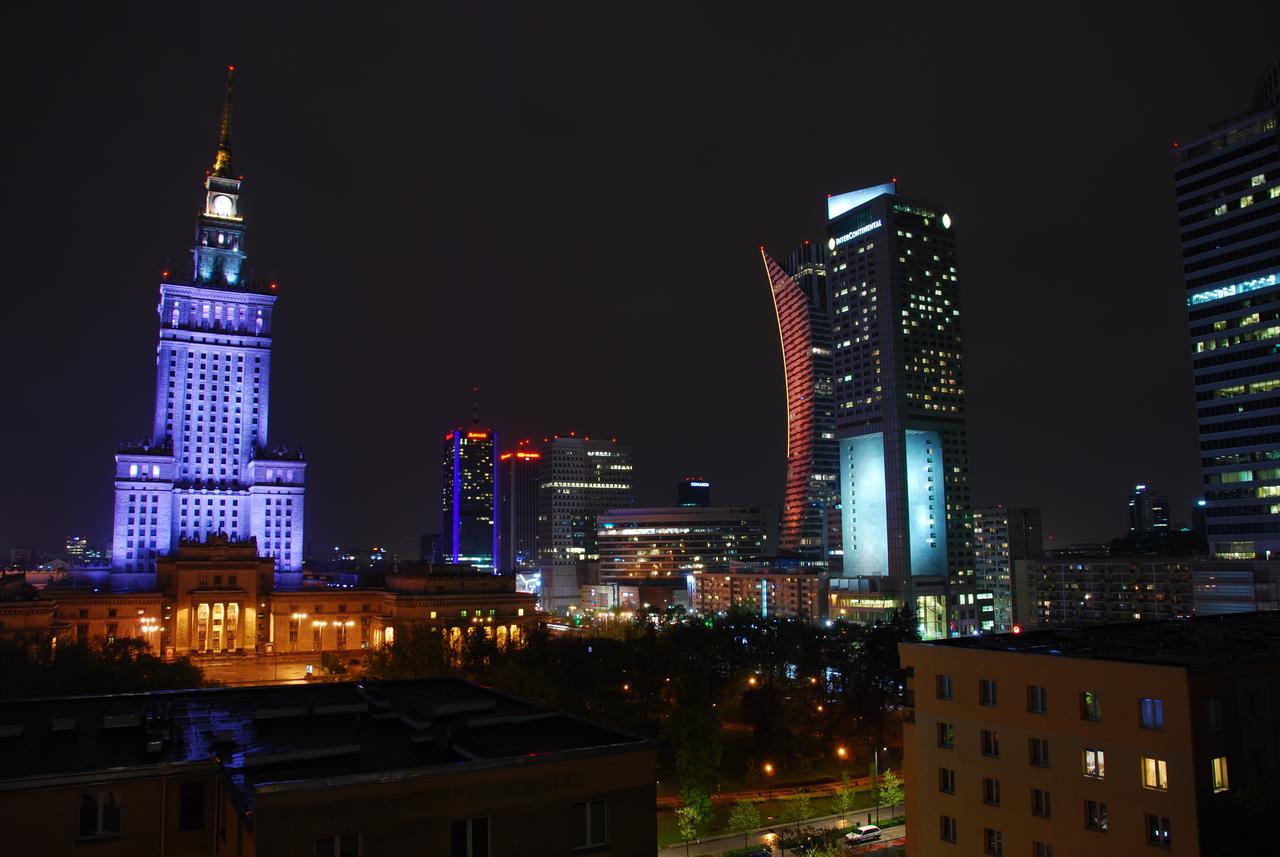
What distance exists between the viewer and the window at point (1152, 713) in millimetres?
31266

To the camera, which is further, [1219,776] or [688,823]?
[688,823]

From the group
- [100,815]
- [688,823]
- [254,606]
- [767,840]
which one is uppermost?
[100,815]

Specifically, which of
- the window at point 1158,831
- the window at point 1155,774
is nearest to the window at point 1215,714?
the window at point 1155,774

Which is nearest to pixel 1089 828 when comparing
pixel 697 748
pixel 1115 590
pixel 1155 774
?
pixel 1155 774

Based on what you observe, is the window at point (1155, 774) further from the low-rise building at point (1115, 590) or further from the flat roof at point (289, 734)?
the low-rise building at point (1115, 590)

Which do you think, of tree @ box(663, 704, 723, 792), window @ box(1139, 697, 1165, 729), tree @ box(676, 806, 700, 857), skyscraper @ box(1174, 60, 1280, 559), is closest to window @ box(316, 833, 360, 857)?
window @ box(1139, 697, 1165, 729)

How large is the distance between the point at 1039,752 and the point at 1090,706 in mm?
2839

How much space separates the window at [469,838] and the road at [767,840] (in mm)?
35739

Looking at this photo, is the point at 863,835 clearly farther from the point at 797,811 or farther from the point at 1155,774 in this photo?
the point at 1155,774

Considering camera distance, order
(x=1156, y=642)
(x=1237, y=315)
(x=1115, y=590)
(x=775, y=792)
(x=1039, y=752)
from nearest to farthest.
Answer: (x=1039, y=752), (x=1156, y=642), (x=775, y=792), (x=1237, y=315), (x=1115, y=590)

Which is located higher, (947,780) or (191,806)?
(191,806)

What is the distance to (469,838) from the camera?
19016mm

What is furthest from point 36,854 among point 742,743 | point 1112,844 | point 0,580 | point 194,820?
point 0,580

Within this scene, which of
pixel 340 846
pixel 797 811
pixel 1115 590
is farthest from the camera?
pixel 1115 590
